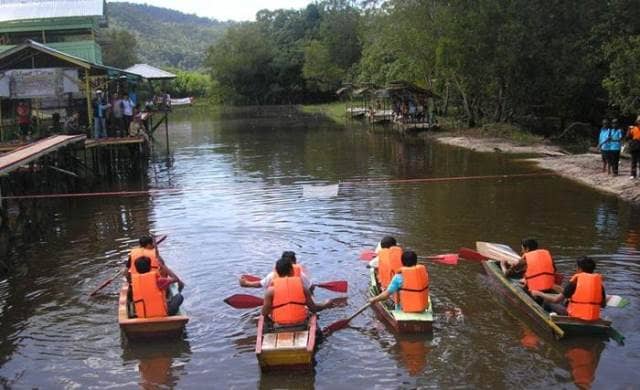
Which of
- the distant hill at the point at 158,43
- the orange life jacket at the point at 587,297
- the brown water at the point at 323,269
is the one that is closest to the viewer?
the brown water at the point at 323,269

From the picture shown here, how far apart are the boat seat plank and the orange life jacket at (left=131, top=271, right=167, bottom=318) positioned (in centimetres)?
184

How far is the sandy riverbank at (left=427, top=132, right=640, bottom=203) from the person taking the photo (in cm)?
1892

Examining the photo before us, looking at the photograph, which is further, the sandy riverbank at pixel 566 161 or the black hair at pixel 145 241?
the sandy riverbank at pixel 566 161

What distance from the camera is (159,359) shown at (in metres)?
8.71

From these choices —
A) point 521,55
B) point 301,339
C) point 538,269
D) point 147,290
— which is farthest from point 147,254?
point 521,55

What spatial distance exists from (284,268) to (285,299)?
0.41 meters

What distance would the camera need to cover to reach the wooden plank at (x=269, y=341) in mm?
7879

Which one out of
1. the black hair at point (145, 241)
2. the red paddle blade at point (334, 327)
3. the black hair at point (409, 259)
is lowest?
the red paddle blade at point (334, 327)

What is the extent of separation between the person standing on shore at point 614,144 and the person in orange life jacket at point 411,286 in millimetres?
13068

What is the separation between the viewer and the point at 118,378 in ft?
27.0

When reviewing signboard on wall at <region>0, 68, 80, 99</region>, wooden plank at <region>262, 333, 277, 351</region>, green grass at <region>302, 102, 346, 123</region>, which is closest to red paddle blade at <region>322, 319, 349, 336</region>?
wooden plank at <region>262, 333, 277, 351</region>

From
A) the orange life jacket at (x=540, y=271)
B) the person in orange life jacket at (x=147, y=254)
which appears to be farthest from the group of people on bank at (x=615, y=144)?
the person in orange life jacket at (x=147, y=254)

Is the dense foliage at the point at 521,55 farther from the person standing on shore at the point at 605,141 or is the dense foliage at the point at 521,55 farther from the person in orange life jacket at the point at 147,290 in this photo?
the person in orange life jacket at the point at 147,290

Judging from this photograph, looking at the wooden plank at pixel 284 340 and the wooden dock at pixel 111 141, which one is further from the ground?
the wooden dock at pixel 111 141
